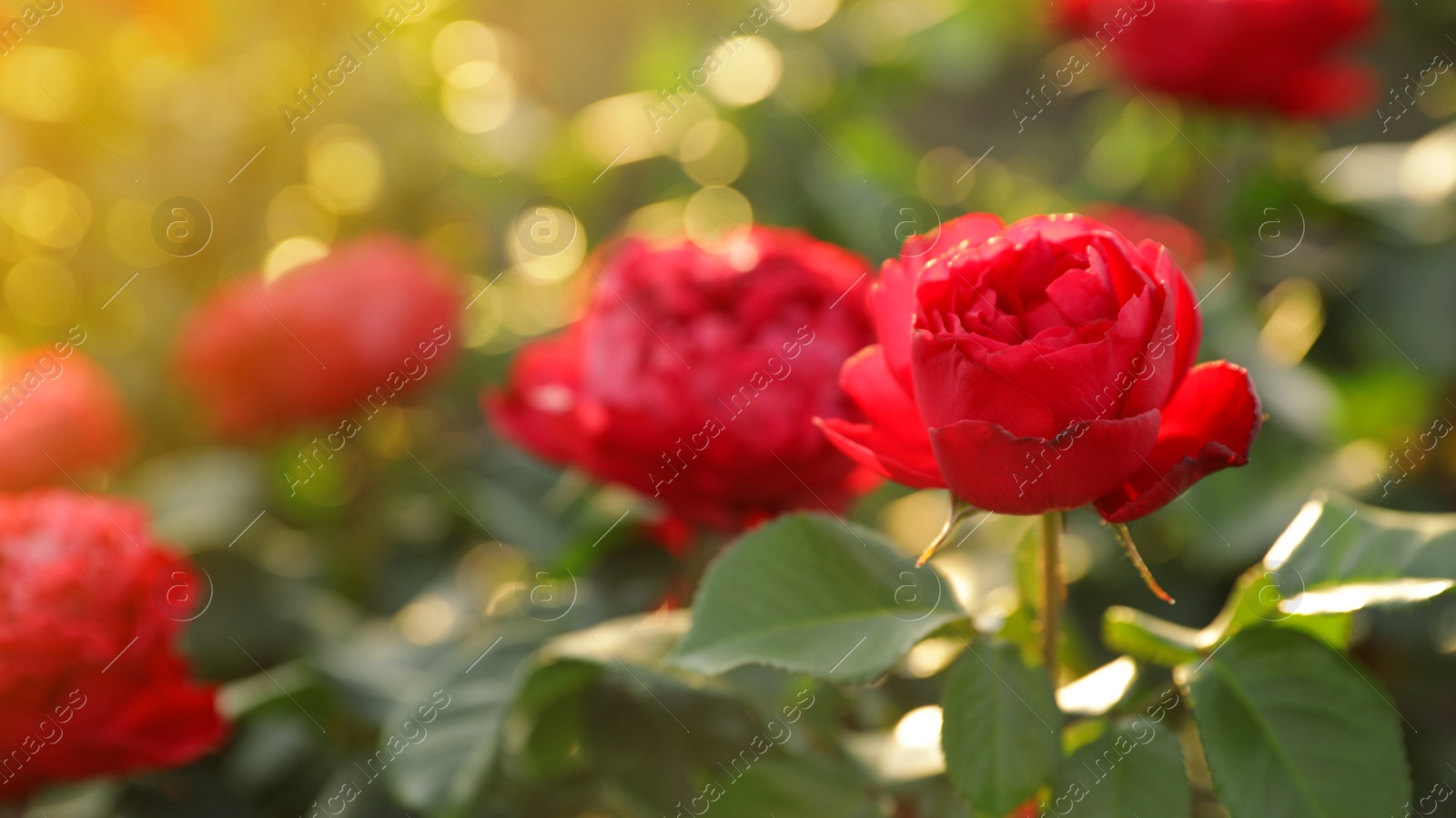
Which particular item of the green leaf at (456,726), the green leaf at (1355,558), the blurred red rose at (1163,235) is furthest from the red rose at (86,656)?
the blurred red rose at (1163,235)

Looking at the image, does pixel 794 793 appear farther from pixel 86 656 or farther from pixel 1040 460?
pixel 86 656

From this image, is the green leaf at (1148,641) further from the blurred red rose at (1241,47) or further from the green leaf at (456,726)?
the blurred red rose at (1241,47)

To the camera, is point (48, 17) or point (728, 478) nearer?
point (728, 478)

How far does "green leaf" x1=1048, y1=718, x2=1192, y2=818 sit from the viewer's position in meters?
0.32

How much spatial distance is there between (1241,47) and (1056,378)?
57cm

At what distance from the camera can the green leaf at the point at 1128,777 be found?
1.05ft

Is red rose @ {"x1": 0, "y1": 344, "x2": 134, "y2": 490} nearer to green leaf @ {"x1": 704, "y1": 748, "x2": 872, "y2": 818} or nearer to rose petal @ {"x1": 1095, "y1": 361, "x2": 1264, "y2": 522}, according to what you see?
green leaf @ {"x1": 704, "y1": 748, "x2": 872, "y2": 818}

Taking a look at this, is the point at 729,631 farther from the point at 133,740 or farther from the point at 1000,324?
the point at 133,740

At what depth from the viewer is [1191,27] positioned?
74 centimetres

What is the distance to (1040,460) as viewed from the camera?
0.95 ft

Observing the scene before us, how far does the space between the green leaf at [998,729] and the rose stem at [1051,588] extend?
15 mm

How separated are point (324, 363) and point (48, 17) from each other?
0.51m

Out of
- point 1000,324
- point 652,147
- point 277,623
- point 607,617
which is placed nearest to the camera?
point 1000,324

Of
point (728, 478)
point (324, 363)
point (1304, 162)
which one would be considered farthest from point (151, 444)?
point (1304, 162)
